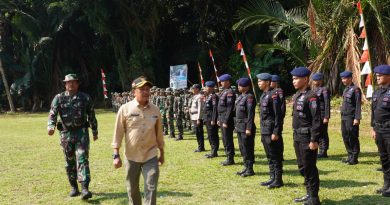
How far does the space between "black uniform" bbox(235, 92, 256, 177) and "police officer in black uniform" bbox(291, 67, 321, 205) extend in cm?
183

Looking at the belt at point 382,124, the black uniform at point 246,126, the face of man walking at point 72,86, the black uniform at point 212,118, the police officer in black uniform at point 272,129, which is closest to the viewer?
the belt at point 382,124

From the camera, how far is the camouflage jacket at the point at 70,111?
7059mm

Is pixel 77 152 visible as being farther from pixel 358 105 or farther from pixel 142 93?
pixel 358 105

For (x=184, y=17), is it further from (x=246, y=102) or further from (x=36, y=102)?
(x=246, y=102)

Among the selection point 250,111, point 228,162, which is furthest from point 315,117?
point 228,162

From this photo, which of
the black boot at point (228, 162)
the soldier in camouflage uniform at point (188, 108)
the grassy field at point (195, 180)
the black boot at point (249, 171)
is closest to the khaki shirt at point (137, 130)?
the grassy field at point (195, 180)

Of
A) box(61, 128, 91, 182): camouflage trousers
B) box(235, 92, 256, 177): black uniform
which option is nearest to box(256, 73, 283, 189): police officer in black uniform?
box(235, 92, 256, 177): black uniform

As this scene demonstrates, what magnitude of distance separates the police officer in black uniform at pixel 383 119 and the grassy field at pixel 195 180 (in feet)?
1.26

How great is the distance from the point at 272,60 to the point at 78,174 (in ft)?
66.6

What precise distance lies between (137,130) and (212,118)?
16.9 ft

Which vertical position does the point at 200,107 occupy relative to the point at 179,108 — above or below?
above

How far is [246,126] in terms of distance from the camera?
8258mm

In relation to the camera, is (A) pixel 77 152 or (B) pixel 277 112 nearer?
(A) pixel 77 152

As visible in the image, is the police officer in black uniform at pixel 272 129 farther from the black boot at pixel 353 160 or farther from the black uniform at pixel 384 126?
the black boot at pixel 353 160
